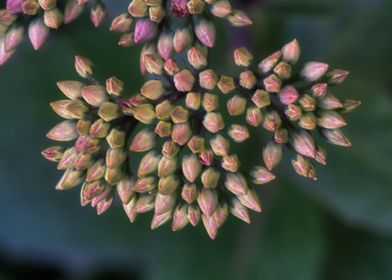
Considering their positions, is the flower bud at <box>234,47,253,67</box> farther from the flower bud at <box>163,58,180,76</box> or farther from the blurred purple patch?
the blurred purple patch

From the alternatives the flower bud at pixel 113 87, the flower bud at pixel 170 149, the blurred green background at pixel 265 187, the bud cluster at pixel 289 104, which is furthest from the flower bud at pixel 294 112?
the blurred green background at pixel 265 187

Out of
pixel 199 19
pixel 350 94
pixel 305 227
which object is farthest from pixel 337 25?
pixel 199 19

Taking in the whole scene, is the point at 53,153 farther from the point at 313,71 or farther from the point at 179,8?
the point at 313,71

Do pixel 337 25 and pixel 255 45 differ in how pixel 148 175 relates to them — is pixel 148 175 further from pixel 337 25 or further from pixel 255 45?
pixel 337 25

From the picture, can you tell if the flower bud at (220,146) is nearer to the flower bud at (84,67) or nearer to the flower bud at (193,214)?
the flower bud at (193,214)

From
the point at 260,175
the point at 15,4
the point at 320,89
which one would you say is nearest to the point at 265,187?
the point at 260,175

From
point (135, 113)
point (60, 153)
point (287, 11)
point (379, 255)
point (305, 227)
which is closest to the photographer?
point (135, 113)

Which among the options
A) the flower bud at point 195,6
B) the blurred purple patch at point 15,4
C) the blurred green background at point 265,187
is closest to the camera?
the flower bud at point 195,6

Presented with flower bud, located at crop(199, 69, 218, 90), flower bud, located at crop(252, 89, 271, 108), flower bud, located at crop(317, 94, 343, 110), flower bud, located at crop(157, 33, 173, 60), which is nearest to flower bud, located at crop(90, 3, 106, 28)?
flower bud, located at crop(157, 33, 173, 60)
